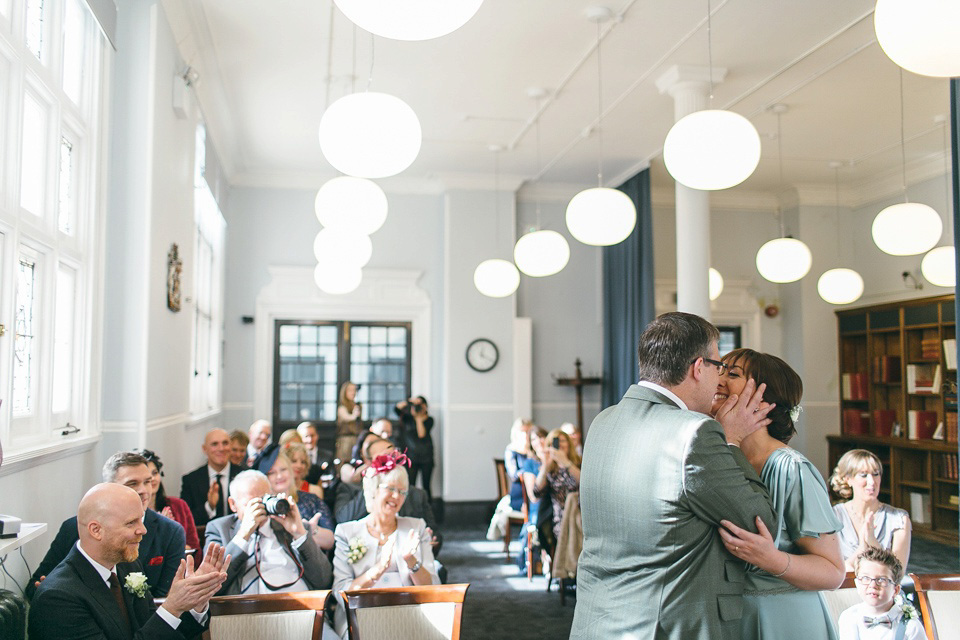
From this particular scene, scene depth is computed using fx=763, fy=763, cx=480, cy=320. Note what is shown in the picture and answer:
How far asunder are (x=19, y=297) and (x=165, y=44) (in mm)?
2413

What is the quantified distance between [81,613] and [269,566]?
1.27 meters

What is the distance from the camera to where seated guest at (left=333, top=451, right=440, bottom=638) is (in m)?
3.73

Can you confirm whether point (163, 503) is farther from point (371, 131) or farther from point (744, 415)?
point (744, 415)

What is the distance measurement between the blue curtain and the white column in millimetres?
2417

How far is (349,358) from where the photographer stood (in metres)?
10.2

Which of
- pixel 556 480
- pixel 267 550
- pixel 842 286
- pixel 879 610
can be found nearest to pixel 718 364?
pixel 879 610

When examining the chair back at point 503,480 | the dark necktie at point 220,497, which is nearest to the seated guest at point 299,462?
the dark necktie at point 220,497

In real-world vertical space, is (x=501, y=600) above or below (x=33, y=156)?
below

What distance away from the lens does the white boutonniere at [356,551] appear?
381 cm

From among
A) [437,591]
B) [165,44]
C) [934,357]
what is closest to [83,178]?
[165,44]

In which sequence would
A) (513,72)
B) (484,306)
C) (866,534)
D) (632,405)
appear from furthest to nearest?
(484,306) → (513,72) → (866,534) → (632,405)

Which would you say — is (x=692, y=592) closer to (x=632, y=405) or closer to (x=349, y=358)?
(x=632, y=405)

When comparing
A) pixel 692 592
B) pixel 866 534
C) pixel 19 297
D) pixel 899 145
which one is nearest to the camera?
pixel 692 592

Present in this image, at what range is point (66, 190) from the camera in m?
4.14
